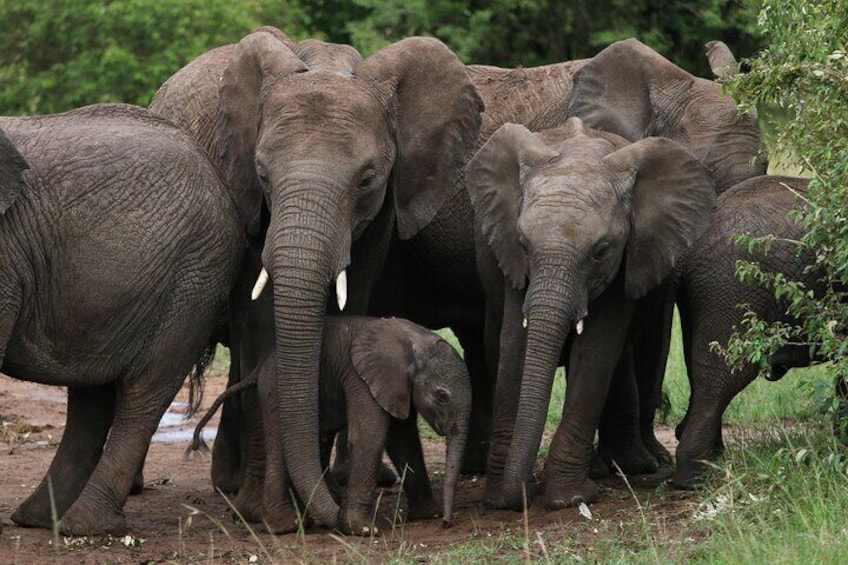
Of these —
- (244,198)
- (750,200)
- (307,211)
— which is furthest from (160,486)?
(750,200)

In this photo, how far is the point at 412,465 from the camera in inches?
322

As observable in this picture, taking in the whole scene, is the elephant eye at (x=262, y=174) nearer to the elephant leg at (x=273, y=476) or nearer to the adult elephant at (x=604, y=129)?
the elephant leg at (x=273, y=476)

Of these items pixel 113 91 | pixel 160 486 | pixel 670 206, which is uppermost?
→ pixel 113 91

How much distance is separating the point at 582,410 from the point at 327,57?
209cm

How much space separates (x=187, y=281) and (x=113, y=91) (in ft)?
53.1

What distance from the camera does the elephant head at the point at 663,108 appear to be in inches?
371

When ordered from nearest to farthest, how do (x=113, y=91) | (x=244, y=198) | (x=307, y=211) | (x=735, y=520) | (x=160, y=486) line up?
1. (x=735, y=520)
2. (x=307, y=211)
3. (x=244, y=198)
4. (x=160, y=486)
5. (x=113, y=91)

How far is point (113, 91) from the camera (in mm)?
23594

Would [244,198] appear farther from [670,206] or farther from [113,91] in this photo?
[113,91]

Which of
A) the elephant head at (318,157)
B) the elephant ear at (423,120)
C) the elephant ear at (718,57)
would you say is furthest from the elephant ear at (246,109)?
the elephant ear at (718,57)

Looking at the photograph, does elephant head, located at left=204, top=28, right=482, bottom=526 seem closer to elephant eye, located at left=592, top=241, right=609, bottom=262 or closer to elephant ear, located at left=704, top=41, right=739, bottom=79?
elephant eye, located at left=592, top=241, right=609, bottom=262

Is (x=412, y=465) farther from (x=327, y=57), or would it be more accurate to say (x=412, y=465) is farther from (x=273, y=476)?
(x=327, y=57)

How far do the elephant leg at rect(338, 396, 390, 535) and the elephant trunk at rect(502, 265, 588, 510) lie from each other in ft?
1.98

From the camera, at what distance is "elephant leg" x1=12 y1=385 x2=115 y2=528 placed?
8211mm
